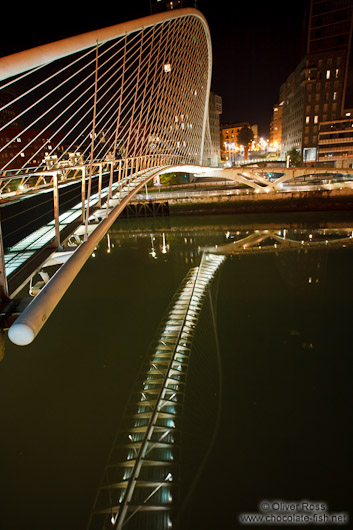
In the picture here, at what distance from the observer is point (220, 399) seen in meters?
3.90

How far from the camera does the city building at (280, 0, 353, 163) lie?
3675 centimetres

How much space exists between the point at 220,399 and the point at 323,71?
150 feet

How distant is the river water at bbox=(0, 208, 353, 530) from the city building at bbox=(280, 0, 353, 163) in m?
37.1

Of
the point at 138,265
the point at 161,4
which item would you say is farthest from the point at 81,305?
the point at 161,4

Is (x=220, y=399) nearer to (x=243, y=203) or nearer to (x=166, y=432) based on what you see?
(x=166, y=432)

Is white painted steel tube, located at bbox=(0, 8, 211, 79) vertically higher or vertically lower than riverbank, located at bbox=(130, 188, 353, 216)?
higher

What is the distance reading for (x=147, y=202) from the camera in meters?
19.2

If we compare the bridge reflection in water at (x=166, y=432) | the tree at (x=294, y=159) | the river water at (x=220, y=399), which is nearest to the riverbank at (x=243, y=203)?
the river water at (x=220, y=399)

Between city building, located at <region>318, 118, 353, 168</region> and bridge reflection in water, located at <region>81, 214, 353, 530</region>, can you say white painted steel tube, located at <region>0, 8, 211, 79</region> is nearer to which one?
bridge reflection in water, located at <region>81, 214, 353, 530</region>

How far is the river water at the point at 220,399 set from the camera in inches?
109

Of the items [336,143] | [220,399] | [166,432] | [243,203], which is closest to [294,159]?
[336,143]

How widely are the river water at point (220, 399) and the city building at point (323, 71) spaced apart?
37.1 metres

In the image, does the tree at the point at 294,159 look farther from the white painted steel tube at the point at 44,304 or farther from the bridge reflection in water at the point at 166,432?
the white painted steel tube at the point at 44,304

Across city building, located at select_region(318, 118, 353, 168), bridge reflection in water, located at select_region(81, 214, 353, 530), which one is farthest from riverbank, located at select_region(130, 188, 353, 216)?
city building, located at select_region(318, 118, 353, 168)
